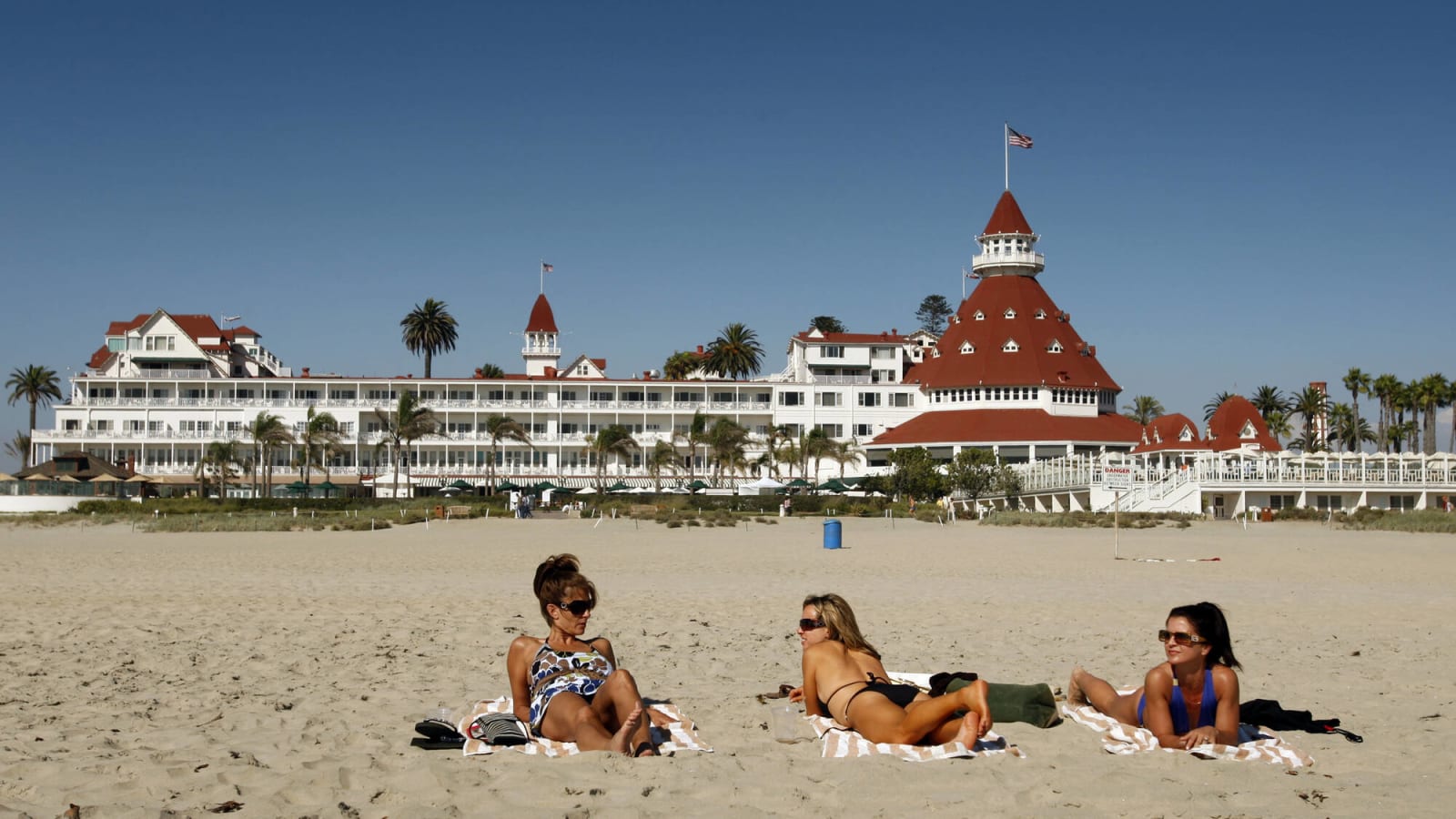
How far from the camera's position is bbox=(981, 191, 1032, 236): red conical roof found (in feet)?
284

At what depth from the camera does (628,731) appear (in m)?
6.57

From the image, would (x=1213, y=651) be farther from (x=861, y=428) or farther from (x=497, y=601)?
(x=861, y=428)

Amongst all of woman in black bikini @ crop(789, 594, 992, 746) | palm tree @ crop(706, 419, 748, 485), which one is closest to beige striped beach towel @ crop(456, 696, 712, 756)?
woman in black bikini @ crop(789, 594, 992, 746)

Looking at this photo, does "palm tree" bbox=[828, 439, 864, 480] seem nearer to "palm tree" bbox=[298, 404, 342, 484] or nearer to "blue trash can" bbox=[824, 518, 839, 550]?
"palm tree" bbox=[298, 404, 342, 484]

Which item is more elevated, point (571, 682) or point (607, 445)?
point (607, 445)

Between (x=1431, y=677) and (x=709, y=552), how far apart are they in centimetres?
1852

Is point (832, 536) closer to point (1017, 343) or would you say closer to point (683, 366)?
point (1017, 343)

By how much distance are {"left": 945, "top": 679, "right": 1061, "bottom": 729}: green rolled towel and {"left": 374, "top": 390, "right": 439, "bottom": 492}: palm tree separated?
72.0m

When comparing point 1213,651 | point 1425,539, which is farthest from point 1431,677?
point 1425,539

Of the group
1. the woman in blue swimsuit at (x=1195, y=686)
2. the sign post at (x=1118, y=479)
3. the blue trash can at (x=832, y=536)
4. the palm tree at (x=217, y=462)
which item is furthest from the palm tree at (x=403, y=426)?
the woman in blue swimsuit at (x=1195, y=686)

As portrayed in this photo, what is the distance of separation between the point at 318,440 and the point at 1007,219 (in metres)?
48.5

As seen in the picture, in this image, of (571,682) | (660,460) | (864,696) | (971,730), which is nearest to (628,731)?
(571,682)

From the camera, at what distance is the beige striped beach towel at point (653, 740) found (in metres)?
6.68

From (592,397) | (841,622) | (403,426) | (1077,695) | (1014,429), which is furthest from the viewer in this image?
(592,397)
